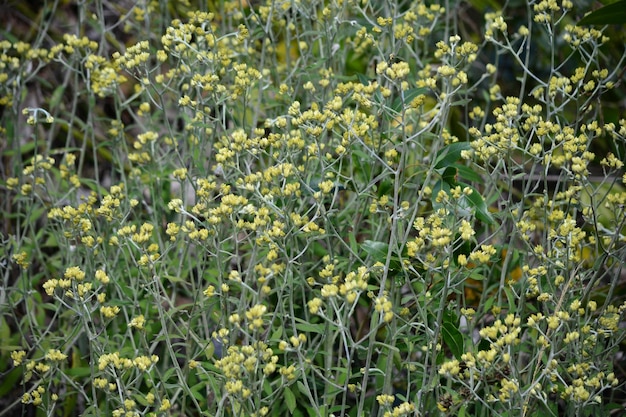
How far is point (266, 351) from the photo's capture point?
5.90 ft

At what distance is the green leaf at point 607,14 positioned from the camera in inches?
93.2

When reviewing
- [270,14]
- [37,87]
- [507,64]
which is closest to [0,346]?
[270,14]

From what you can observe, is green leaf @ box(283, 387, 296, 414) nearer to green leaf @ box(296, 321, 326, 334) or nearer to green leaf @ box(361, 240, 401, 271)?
green leaf @ box(296, 321, 326, 334)

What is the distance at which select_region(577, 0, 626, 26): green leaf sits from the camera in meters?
2.37

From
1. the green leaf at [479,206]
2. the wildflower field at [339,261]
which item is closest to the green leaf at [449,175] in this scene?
the wildflower field at [339,261]

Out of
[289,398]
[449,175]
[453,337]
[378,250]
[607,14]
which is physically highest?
[607,14]

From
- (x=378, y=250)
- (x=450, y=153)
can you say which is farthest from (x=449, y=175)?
(x=378, y=250)

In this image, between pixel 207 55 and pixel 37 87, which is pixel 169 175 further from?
pixel 37 87

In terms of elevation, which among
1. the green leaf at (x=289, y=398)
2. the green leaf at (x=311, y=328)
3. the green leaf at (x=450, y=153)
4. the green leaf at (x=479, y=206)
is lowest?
the green leaf at (x=289, y=398)

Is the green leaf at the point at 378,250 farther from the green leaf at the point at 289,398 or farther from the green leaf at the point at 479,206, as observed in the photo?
the green leaf at the point at 289,398

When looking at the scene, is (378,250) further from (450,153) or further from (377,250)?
(450,153)

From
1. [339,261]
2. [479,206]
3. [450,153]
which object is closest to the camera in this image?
[479,206]

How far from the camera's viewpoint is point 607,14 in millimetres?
2377

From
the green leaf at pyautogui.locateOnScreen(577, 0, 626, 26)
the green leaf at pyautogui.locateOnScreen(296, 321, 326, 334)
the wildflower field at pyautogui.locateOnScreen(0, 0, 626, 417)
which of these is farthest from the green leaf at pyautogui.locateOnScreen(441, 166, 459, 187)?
the green leaf at pyautogui.locateOnScreen(577, 0, 626, 26)
